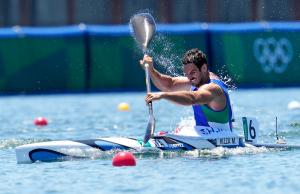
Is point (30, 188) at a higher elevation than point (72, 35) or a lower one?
lower

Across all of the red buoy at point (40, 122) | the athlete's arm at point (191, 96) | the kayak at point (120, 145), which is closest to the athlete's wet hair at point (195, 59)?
the athlete's arm at point (191, 96)

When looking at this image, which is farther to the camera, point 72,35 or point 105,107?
point 72,35

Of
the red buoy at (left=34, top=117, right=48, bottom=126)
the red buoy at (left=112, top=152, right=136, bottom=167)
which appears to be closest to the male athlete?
the red buoy at (left=112, top=152, right=136, bottom=167)

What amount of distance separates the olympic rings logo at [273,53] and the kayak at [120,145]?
36.7ft

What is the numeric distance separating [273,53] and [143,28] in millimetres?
10267

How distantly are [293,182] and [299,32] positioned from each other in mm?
13654

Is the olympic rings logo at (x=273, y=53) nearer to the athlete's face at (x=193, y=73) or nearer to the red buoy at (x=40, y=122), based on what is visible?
the red buoy at (x=40, y=122)

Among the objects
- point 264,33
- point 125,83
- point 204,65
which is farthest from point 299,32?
point 204,65

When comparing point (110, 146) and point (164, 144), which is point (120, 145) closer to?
point (110, 146)

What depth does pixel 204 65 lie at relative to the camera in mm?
11539

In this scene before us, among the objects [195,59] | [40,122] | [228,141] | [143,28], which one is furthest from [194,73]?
[40,122]

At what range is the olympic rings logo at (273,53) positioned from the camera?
22.8 m

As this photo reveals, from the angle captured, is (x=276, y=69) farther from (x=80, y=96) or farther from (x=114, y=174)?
(x=114, y=174)

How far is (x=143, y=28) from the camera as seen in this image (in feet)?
42.4
